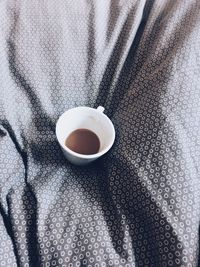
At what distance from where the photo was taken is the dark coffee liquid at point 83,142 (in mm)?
778

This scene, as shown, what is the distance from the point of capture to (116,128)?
79 cm

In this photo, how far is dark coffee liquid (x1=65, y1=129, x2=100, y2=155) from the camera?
2.55 ft

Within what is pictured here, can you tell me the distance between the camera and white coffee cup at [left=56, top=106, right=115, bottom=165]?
0.75 meters

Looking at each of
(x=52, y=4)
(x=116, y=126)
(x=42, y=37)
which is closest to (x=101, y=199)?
(x=116, y=126)

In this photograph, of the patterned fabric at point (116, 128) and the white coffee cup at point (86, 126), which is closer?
the patterned fabric at point (116, 128)

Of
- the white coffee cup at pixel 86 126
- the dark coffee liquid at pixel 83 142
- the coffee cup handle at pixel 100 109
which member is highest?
the coffee cup handle at pixel 100 109

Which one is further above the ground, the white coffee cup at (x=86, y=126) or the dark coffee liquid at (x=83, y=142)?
the white coffee cup at (x=86, y=126)

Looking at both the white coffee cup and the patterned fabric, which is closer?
the patterned fabric

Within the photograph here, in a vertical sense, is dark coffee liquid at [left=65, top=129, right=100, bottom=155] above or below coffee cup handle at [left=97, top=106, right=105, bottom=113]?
below

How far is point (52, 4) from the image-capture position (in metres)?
0.92

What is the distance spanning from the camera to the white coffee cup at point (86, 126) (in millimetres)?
745

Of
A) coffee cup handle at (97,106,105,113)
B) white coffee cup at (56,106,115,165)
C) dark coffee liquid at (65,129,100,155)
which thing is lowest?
dark coffee liquid at (65,129,100,155)

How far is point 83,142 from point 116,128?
0.09 meters

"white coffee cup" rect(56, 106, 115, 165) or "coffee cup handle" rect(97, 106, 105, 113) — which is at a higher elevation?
"coffee cup handle" rect(97, 106, 105, 113)
